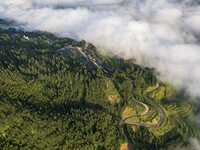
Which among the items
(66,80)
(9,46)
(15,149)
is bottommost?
(15,149)

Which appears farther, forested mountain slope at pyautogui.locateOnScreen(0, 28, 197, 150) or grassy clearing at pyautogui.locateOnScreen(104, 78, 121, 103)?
grassy clearing at pyautogui.locateOnScreen(104, 78, 121, 103)

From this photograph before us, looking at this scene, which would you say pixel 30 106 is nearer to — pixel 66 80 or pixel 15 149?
pixel 15 149

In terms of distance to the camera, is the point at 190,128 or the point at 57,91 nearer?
the point at 57,91

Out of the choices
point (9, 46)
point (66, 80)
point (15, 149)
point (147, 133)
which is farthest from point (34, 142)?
point (9, 46)

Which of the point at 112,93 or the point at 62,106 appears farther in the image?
the point at 112,93

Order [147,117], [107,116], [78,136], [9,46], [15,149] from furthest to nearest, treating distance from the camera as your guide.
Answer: [9,46], [147,117], [107,116], [78,136], [15,149]

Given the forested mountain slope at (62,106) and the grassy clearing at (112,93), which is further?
the grassy clearing at (112,93)

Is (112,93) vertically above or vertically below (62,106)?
above

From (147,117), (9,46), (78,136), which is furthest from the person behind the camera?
(9,46)
